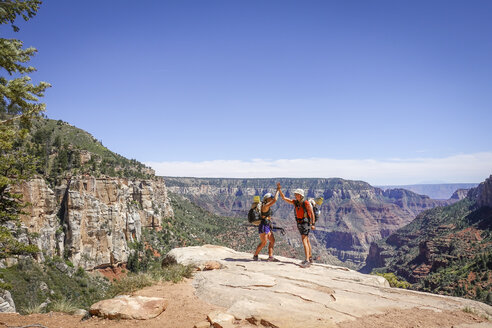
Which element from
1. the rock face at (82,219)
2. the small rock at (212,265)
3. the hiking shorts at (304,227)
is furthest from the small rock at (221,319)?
the rock face at (82,219)

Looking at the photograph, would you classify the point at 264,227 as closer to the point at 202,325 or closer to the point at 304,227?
the point at 304,227

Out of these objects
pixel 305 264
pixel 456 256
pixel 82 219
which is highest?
pixel 305 264

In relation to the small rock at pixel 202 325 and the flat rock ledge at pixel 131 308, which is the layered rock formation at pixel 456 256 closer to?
the small rock at pixel 202 325

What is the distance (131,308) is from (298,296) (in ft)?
13.2

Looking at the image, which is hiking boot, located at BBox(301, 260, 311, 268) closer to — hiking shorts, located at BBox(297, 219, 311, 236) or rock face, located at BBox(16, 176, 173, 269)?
hiking shorts, located at BBox(297, 219, 311, 236)

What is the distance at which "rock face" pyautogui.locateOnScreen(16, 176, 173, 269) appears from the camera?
44.5 m

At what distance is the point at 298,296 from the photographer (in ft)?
25.1

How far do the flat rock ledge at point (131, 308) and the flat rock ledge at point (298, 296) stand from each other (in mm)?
1281

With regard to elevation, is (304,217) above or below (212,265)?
above

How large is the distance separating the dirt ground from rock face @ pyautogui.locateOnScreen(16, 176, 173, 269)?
4211 centimetres

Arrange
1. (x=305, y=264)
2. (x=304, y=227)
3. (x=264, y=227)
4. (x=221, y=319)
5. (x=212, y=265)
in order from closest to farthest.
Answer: (x=221, y=319)
(x=212, y=265)
(x=304, y=227)
(x=305, y=264)
(x=264, y=227)

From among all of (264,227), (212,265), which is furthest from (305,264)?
(212,265)

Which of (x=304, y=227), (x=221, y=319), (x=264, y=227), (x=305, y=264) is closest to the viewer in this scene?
(x=221, y=319)

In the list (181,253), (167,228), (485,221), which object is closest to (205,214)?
(167,228)
